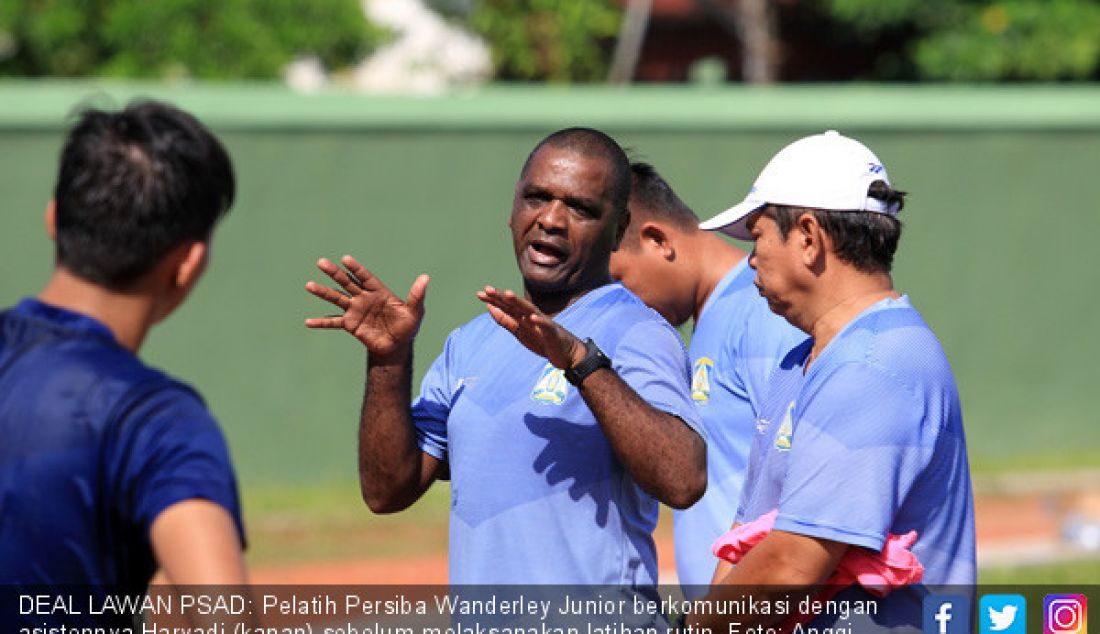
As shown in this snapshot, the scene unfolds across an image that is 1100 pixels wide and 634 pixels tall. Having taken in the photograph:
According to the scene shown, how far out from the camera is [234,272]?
12.4 metres

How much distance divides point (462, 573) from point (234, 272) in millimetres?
8845

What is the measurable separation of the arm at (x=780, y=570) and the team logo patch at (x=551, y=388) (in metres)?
0.60

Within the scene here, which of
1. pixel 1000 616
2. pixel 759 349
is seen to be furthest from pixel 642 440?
pixel 1000 616

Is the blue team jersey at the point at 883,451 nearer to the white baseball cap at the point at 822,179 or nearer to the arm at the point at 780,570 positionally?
the arm at the point at 780,570

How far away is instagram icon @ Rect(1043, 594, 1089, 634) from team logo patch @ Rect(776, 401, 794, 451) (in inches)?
75.1

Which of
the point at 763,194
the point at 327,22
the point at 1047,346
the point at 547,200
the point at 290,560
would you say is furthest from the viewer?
the point at 327,22

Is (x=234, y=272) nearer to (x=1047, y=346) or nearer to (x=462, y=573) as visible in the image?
(x=1047, y=346)

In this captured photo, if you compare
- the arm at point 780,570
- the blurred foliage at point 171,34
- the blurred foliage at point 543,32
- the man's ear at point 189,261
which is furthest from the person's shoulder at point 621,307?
the blurred foliage at point 543,32

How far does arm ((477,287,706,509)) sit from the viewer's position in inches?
142

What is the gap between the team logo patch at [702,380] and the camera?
186 inches

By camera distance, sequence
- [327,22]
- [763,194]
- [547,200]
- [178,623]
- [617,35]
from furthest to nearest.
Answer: [617,35]
[327,22]
[547,200]
[763,194]
[178,623]

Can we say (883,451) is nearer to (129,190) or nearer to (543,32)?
(129,190)

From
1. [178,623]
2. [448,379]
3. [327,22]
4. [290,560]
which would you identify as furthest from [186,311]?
[178,623]

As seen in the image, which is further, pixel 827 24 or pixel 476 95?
pixel 827 24
